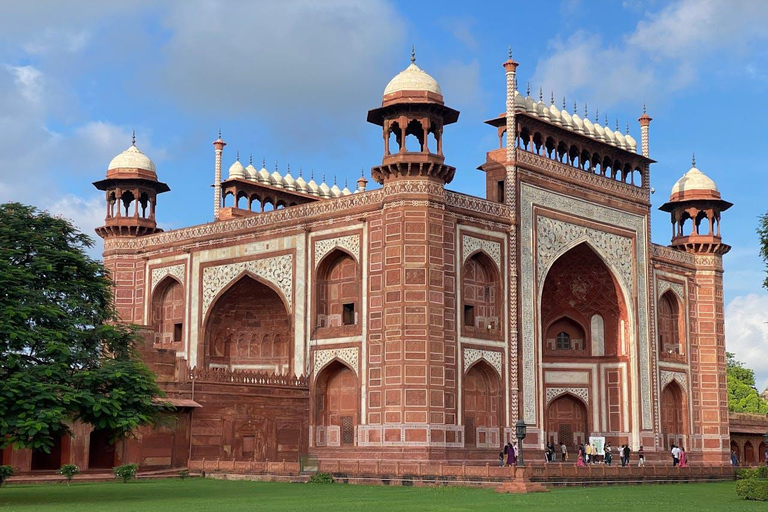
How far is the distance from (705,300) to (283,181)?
14.8 meters

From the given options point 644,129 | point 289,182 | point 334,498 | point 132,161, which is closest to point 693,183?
point 644,129

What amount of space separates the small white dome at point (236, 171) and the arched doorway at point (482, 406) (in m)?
12.5

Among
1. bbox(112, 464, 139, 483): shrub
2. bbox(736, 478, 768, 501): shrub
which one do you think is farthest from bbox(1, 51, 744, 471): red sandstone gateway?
bbox(736, 478, 768, 501): shrub

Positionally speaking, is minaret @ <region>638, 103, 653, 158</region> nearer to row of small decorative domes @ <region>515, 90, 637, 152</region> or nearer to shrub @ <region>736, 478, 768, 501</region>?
row of small decorative domes @ <region>515, 90, 637, 152</region>

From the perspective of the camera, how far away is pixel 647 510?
1558cm

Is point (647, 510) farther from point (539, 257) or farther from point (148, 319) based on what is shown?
point (148, 319)

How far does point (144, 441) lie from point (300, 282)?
6.47 metres

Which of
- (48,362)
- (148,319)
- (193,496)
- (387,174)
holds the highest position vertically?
(387,174)

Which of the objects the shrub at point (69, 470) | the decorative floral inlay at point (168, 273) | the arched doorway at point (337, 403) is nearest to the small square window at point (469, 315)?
the arched doorway at point (337, 403)

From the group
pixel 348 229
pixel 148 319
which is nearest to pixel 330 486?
pixel 348 229

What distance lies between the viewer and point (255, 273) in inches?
1235

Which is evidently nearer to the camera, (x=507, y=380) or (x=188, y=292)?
(x=507, y=380)

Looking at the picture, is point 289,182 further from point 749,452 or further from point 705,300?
Answer: point 749,452

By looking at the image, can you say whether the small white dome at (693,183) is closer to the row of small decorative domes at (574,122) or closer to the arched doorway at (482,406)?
the row of small decorative domes at (574,122)
